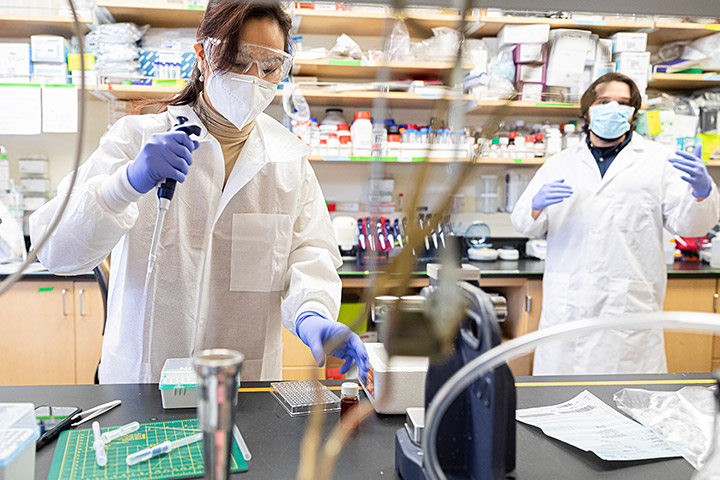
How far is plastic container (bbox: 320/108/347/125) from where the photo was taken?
3.20 m

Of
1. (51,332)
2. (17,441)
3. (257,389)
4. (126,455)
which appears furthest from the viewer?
(51,332)

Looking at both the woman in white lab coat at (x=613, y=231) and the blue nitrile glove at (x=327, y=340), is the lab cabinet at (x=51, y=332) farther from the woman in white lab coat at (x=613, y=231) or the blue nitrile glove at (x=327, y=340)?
the woman in white lab coat at (x=613, y=231)

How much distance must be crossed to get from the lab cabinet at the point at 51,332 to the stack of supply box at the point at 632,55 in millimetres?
3019

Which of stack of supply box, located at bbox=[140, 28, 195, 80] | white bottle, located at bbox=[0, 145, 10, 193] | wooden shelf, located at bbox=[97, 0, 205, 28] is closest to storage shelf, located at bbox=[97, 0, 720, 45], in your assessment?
wooden shelf, located at bbox=[97, 0, 205, 28]

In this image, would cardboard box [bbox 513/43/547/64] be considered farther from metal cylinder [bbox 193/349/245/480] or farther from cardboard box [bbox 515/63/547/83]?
metal cylinder [bbox 193/349/245/480]

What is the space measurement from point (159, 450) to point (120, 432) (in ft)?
0.36

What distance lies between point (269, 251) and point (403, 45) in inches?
72.6

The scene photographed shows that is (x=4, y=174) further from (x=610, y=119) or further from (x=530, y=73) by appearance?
(x=610, y=119)

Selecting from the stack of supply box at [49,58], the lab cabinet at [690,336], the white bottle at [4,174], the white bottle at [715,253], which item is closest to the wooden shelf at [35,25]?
the stack of supply box at [49,58]

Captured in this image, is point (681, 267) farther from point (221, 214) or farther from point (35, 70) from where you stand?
point (35, 70)

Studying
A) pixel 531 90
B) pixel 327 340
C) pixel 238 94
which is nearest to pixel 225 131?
pixel 238 94

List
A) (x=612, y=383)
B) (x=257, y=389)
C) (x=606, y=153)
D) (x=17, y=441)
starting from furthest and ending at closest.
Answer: (x=606, y=153), (x=612, y=383), (x=257, y=389), (x=17, y=441)

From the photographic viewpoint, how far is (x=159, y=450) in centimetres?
94

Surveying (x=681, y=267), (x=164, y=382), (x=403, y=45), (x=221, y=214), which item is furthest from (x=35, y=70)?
(x=681, y=267)
